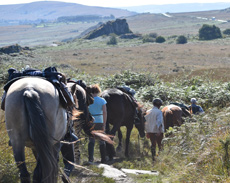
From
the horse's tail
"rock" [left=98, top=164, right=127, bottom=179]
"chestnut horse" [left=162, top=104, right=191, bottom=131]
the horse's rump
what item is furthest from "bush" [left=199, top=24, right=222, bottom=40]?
the horse's tail

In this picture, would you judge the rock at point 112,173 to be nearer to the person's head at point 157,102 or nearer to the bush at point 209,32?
the person's head at point 157,102

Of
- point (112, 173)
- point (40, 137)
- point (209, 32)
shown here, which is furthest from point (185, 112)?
point (209, 32)

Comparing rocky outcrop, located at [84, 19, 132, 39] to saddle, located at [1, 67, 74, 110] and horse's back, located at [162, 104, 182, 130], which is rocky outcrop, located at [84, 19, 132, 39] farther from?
saddle, located at [1, 67, 74, 110]

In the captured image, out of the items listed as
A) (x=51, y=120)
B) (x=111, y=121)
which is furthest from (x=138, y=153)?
(x=51, y=120)

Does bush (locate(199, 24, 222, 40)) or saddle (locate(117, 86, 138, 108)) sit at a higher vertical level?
saddle (locate(117, 86, 138, 108))

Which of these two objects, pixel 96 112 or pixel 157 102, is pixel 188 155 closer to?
pixel 96 112

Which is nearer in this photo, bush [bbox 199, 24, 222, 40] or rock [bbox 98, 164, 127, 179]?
rock [bbox 98, 164, 127, 179]

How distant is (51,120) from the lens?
4.48m

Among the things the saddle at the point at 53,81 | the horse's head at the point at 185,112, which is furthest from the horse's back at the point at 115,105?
the saddle at the point at 53,81

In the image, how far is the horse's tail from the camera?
13.7ft

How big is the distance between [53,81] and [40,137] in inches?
37.8

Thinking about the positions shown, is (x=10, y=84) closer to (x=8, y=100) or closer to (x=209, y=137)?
(x=8, y=100)

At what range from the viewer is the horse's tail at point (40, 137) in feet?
13.7

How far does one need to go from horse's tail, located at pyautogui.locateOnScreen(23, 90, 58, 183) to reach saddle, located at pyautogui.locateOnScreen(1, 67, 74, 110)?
1.83 ft
